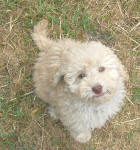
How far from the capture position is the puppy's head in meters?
1.87

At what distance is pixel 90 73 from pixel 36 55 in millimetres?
1185

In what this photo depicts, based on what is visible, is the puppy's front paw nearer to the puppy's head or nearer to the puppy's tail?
the puppy's head

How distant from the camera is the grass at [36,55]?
2.85 metres

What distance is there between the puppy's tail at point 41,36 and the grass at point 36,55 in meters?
0.23

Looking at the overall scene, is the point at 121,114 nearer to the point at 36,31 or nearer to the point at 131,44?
the point at 131,44

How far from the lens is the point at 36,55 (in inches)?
116

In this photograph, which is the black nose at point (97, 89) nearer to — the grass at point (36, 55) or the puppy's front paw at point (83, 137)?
the puppy's front paw at point (83, 137)

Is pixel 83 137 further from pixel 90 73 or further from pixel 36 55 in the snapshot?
pixel 36 55

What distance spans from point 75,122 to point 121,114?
76cm

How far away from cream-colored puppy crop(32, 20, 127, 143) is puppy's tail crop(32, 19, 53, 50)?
13 cm

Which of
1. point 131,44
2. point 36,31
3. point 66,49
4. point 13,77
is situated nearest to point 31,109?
point 13,77

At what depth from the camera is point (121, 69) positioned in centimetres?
213

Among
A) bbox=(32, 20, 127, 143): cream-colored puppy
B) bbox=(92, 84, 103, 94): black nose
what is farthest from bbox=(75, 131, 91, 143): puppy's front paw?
bbox=(92, 84, 103, 94): black nose

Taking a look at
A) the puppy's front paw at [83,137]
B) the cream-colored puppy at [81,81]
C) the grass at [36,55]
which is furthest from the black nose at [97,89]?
the grass at [36,55]
